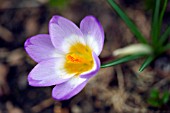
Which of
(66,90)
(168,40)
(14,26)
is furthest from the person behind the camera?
(14,26)

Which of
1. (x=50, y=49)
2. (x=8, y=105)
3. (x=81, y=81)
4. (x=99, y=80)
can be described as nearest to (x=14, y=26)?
(x=8, y=105)

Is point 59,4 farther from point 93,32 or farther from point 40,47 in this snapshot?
point 93,32

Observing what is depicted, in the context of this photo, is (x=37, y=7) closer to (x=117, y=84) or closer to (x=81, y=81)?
(x=117, y=84)

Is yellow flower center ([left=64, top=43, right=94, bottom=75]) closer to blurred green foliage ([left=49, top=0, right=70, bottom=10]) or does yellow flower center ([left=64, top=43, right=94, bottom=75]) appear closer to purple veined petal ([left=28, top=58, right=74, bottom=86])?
purple veined petal ([left=28, top=58, right=74, bottom=86])

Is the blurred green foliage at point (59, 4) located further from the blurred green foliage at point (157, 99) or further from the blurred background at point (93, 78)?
the blurred green foliage at point (157, 99)

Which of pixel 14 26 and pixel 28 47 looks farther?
pixel 14 26

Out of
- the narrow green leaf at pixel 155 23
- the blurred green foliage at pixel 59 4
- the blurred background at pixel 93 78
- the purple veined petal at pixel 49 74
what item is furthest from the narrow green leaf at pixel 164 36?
the blurred green foliage at pixel 59 4

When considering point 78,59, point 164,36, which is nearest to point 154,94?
point 164,36
